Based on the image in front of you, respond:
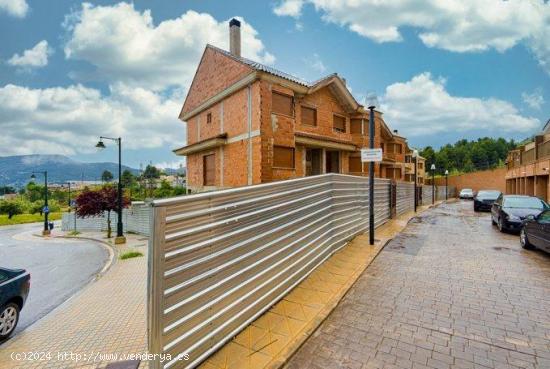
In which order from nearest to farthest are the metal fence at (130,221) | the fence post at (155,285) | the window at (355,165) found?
the fence post at (155,285) < the window at (355,165) < the metal fence at (130,221)

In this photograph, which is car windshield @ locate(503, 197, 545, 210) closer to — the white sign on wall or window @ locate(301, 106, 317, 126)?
the white sign on wall

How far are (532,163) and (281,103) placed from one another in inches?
779

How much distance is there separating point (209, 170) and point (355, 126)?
10895 millimetres

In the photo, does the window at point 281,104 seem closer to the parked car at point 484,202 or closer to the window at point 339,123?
the window at point 339,123

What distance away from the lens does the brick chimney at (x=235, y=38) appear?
58.4 ft

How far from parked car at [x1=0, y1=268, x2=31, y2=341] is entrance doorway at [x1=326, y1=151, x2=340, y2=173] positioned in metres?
16.7

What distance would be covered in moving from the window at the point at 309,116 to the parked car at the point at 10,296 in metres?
14.0

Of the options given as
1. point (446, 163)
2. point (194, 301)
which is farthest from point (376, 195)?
point (446, 163)

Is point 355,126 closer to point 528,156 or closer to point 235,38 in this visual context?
point 235,38

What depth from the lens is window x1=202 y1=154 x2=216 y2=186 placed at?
1780cm

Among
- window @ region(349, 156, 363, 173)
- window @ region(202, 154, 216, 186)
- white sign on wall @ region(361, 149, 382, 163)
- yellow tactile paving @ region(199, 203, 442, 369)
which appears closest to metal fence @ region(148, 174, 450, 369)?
yellow tactile paving @ region(199, 203, 442, 369)

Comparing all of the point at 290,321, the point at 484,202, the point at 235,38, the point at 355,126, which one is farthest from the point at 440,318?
the point at 484,202

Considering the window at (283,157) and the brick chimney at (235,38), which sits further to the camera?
the brick chimney at (235,38)

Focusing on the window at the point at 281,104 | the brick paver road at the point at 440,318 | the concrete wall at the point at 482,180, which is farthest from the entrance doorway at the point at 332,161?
the concrete wall at the point at 482,180
